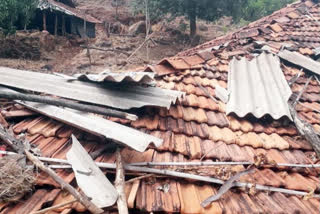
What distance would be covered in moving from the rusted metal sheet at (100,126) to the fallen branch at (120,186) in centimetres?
18

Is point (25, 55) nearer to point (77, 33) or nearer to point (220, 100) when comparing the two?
point (77, 33)

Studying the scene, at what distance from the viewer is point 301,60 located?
4281mm

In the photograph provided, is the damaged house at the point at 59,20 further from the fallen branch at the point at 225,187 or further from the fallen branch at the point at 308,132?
the fallen branch at the point at 225,187

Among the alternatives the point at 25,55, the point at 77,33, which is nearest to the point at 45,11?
the point at 77,33

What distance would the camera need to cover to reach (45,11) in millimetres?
18953

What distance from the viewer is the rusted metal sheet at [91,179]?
65.5 inches

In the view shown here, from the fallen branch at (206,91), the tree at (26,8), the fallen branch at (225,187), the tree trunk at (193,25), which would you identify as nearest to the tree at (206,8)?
the tree trunk at (193,25)

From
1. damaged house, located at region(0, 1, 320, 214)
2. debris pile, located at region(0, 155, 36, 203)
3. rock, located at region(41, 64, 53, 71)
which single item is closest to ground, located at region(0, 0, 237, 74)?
rock, located at region(41, 64, 53, 71)

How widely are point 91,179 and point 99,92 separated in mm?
1264

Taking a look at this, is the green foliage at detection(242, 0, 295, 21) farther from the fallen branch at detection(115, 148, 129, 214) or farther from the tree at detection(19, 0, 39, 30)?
the fallen branch at detection(115, 148, 129, 214)

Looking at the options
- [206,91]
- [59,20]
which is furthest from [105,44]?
[206,91]

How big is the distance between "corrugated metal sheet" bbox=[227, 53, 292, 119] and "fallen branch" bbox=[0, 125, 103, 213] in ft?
6.85

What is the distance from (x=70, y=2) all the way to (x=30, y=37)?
28.8 ft

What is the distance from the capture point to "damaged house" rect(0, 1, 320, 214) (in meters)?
1.84
